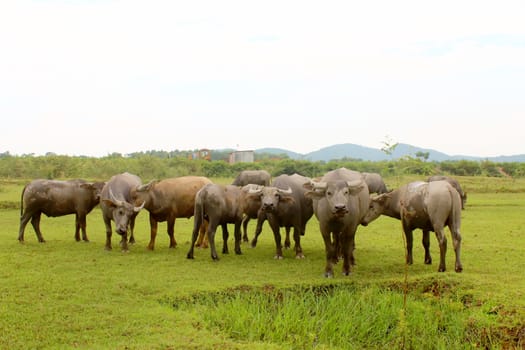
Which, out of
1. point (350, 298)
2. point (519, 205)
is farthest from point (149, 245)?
point (519, 205)

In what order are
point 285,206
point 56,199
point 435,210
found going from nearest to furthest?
point 435,210 → point 285,206 → point 56,199

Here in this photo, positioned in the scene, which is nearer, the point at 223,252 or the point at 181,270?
the point at 181,270

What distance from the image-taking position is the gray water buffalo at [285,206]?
30.9 ft

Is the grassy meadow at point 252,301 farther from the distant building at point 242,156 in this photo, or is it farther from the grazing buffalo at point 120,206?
the distant building at point 242,156

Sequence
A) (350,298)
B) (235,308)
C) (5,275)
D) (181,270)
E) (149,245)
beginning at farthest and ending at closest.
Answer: (149,245) < (181,270) < (5,275) < (350,298) < (235,308)

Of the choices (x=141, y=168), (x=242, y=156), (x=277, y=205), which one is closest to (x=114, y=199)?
(x=277, y=205)

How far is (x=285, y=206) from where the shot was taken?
9.91 metres

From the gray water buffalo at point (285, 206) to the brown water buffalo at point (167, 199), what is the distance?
1.82m

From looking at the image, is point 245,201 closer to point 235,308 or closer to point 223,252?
point 223,252

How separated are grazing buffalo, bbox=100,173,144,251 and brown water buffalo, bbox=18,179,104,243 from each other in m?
0.98

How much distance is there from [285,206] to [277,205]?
318 millimetres

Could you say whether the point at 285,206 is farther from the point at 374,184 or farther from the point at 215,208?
the point at 374,184

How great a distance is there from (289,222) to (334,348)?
439 centimetres

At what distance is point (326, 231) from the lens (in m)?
8.34
